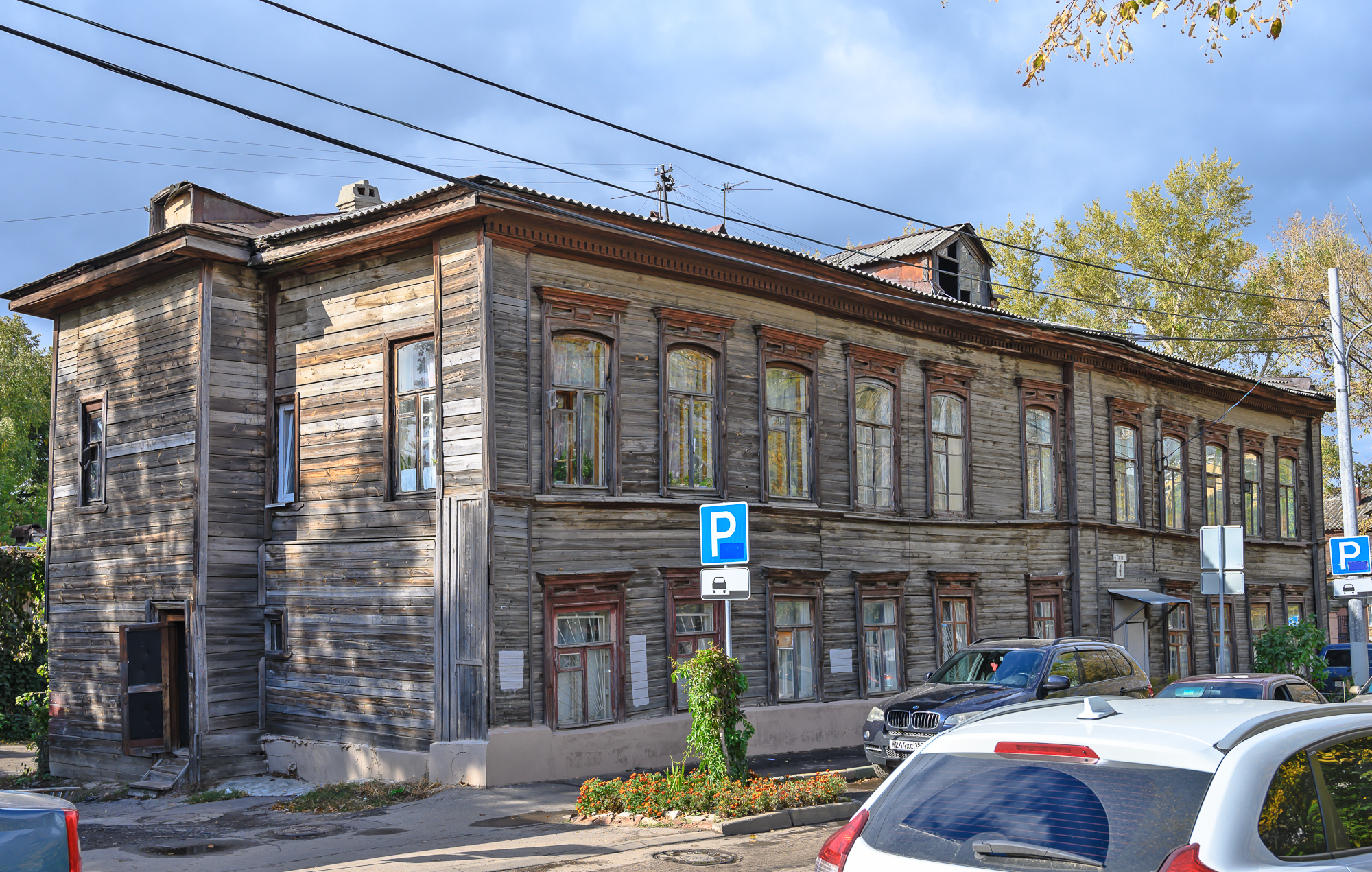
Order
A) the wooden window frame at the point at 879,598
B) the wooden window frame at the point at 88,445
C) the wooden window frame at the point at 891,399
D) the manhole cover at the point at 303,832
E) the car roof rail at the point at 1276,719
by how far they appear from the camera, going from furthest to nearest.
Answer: the wooden window frame at the point at 891,399 < the wooden window frame at the point at 879,598 < the wooden window frame at the point at 88,445 < the manhole cover at the point at 303,832 < the car roof rail at the point at 1276,719

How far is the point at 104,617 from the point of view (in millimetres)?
19312

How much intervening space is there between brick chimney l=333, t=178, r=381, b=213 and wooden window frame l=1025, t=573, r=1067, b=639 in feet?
48.2

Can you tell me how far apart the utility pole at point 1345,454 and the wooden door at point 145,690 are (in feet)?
68.7

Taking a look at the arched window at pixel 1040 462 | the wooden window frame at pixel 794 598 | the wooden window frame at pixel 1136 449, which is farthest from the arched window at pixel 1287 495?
the wooden window frame at pixel 794 598

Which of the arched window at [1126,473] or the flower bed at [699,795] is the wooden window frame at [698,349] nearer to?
the flower bed at [699,795]

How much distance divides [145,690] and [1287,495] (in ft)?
104

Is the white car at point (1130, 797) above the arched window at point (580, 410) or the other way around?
the other way around

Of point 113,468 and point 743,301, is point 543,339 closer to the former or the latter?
point 743,301

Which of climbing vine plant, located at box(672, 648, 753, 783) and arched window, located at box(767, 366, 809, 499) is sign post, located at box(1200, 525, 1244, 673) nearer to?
arched window, located at box(767, 366, 809, 499)

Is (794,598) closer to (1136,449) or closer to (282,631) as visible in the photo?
(282,631)

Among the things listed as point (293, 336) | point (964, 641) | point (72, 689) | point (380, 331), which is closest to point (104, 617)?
point (72, 689)

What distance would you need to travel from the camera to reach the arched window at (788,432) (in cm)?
1931

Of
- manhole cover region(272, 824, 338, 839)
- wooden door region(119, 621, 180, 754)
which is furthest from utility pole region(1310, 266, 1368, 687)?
wooden door region(119, 621, 180, 754)

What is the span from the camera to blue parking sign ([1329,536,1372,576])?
2159 cm
